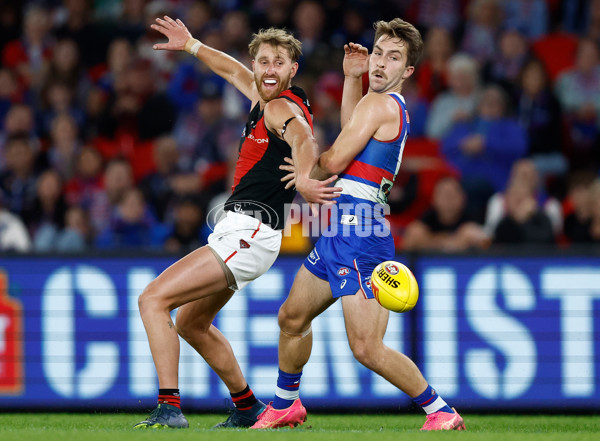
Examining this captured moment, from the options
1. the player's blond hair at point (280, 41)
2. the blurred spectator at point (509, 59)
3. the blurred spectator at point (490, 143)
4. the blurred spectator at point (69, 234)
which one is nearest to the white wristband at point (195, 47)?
the player's blond hair at point (280, 41)

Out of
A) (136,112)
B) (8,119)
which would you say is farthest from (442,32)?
(8,119)

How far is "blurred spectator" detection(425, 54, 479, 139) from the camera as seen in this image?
37.8 feet

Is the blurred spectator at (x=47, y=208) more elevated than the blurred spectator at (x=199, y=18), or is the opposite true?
the blurred spectator at (x=199, y=18)

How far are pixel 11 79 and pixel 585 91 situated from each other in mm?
7488

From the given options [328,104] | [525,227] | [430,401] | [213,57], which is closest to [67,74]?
[328,104]

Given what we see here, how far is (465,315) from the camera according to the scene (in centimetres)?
870

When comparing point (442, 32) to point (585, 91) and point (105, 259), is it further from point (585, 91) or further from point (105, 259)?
point (105, 259)

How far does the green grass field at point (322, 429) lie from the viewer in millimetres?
5758

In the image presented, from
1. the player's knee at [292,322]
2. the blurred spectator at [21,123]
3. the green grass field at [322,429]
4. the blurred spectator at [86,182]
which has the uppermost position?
the blurred spectator at [21,123]

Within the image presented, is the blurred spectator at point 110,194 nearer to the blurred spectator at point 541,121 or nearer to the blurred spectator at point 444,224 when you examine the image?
the blurred spectator at point 444,224

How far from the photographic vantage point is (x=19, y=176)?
11500 mm

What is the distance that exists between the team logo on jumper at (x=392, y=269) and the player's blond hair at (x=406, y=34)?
4.49 ft

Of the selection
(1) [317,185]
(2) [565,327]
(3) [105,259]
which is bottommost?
(2) [565,327]

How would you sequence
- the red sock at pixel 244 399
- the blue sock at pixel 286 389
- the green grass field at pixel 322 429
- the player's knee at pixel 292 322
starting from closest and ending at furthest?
the green grass field at pixel 322 429, the player's knee at pixel 292 322, the blue sock at pixel 286 389, the red sock at pixel 244 399
